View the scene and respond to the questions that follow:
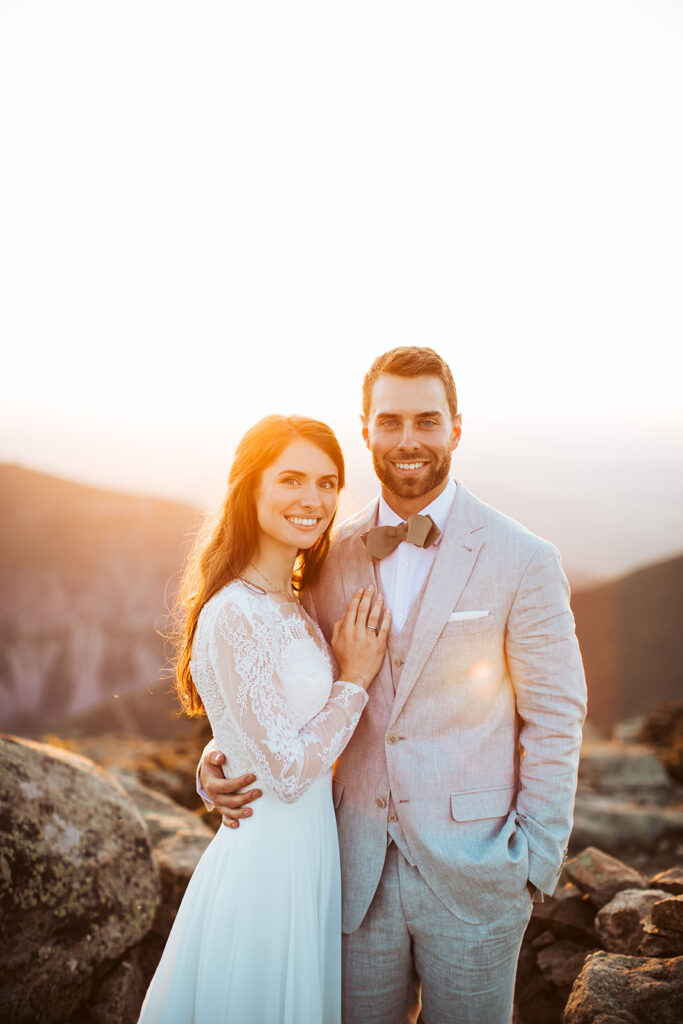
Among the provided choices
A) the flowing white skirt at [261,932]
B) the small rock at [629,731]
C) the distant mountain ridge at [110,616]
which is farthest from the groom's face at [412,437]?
the distant mountain ridge at [110,616]

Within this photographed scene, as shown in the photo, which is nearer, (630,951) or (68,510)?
(630,951)

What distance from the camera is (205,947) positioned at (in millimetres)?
2369

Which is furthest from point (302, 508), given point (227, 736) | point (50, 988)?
point (50, 988)

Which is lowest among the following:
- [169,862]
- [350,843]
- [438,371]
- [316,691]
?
[169,862]

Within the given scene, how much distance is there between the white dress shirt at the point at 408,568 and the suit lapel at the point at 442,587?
0.10 metres

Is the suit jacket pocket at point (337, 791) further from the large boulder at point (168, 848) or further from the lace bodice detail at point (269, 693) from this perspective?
the large boulder at point (168, 848)

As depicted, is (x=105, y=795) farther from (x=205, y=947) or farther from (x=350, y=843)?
(x=350, y=843)

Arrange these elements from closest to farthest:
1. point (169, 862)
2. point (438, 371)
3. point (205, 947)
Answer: point (205, 947) → point (438, 371) → point (169, 862)

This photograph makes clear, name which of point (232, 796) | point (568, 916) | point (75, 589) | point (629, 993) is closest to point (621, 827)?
point (568, 916)

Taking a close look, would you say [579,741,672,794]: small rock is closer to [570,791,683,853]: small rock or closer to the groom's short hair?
[570,791,683,853]: small rock

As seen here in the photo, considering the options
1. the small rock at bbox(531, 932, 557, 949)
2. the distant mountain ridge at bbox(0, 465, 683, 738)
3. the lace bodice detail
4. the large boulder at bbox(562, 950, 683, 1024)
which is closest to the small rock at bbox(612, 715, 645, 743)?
the distant mountain ridge at bbox(0, 465, 683, 738)

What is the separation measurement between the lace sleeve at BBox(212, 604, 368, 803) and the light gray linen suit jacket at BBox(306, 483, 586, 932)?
0.25 meters

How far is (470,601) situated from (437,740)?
0.58 m

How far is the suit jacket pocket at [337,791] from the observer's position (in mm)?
2674
